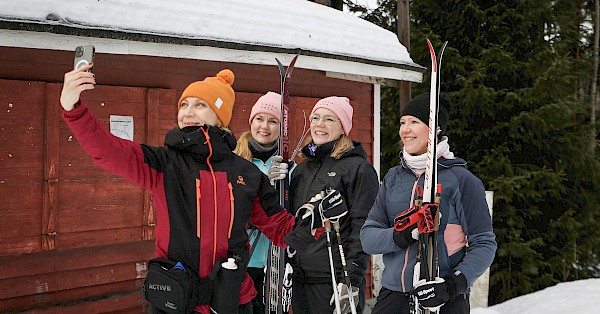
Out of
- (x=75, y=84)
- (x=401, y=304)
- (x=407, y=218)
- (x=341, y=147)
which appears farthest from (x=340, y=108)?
(x=75, y=84)

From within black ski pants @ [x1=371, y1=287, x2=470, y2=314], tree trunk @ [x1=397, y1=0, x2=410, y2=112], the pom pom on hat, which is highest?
tree trunk @ [x1=397, y1=0, x2=410, y2=112]

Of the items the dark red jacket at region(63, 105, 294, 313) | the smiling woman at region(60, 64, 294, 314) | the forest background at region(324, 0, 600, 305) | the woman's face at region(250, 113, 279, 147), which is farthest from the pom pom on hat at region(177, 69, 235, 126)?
the forest background at region(324, 0, 600, 305)

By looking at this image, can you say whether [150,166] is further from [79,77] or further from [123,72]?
[123,72]

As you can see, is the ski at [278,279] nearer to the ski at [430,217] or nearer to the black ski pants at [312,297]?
the black ski pants at [312,297]

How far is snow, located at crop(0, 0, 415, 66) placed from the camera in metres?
4.83

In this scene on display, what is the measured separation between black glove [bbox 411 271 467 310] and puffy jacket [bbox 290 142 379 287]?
0.95 metres

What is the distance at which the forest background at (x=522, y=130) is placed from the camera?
11.3 metres

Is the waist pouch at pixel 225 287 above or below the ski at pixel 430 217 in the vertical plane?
below

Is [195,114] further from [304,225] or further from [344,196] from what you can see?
[344,196]

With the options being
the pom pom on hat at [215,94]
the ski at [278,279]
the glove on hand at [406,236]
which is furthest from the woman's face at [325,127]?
the glove on hand at [406,236]

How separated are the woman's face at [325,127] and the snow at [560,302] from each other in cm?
360

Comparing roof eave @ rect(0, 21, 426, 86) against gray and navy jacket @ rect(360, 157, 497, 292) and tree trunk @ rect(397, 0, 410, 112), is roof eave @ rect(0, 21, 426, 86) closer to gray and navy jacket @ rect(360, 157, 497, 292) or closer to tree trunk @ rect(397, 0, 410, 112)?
gray and navy jacket @ rect(360, 157, 497, 292)

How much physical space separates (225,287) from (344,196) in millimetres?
1324

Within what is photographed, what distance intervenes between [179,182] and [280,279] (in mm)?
1495
